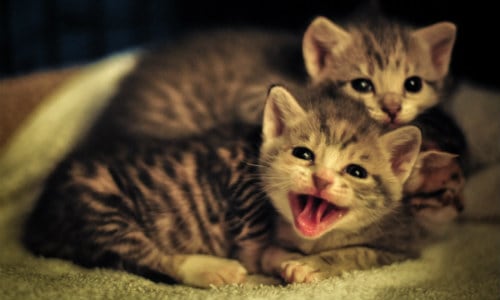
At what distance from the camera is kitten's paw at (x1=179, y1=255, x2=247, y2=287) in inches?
50.2

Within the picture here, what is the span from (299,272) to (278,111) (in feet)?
1.27

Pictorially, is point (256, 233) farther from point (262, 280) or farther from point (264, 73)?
point (264, 73)

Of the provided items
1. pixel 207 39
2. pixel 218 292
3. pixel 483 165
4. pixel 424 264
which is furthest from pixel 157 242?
pixel 483 165

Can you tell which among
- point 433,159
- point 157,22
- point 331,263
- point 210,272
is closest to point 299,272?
point 331,263

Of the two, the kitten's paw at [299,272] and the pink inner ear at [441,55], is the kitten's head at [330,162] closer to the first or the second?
the kitten's paw at [299,272]

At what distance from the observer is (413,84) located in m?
1.41

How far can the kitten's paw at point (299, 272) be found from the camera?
1222mm

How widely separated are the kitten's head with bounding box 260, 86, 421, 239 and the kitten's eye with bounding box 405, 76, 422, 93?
20cm

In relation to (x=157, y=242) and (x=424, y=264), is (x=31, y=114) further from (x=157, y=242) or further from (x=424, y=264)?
(x=424, y=264)

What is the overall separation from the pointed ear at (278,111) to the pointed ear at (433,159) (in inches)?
12.0

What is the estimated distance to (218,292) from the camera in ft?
3.88

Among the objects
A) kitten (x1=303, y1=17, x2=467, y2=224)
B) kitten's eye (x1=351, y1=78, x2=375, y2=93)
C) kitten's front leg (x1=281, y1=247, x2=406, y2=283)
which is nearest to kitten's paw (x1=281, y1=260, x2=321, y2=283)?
kitten's front leg (x1=281, y1=247, x2=406, y2=283)

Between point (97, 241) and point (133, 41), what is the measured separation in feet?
4.84

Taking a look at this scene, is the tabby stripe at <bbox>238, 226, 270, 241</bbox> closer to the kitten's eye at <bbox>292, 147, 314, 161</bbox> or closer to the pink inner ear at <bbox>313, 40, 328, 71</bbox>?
the kitten's eye at <bbox>292, 147, 314, 161</bbox>
